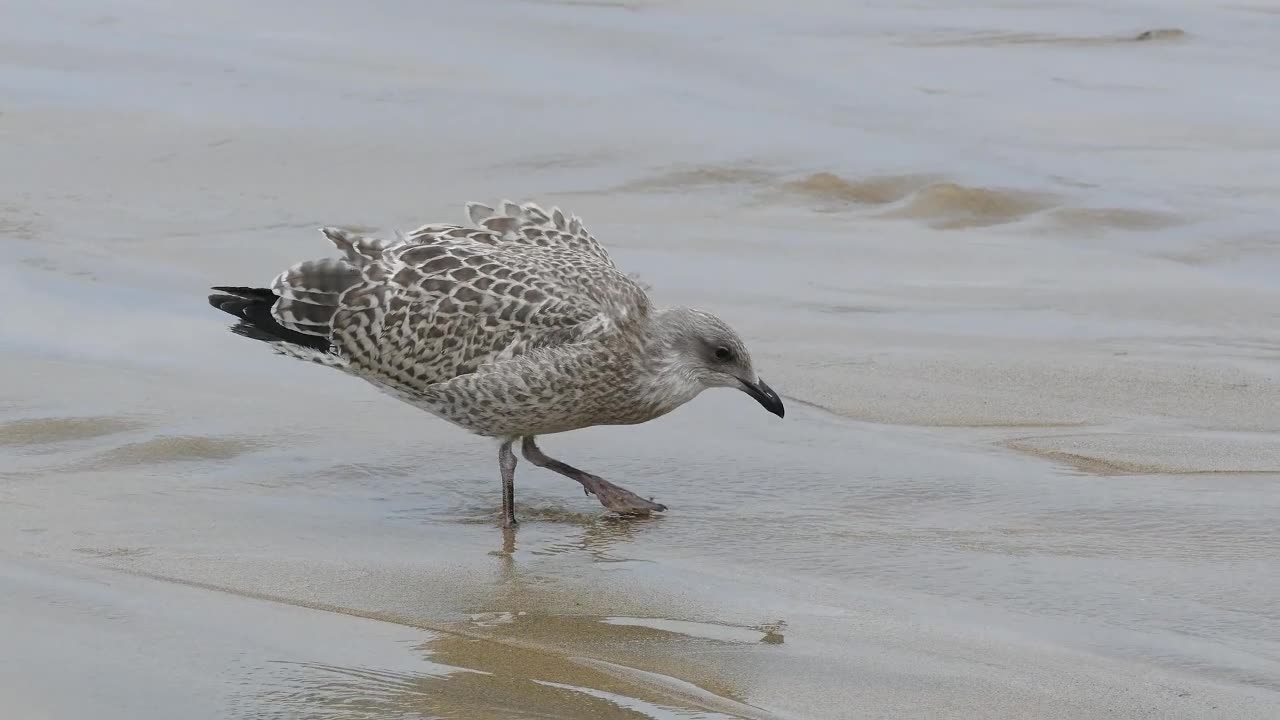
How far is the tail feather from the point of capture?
688 centimetres

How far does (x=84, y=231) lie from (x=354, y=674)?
18.3ft

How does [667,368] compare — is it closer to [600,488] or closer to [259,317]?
[600,488]

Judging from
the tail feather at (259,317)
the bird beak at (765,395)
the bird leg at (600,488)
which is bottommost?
the bird leg at (600,488)

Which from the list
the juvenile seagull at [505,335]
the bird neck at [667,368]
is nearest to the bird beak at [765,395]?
the juvenile seagull at [505,335]

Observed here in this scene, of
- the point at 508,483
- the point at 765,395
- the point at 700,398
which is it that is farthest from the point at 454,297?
the point at 700,398

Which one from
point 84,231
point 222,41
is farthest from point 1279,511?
point 222,41

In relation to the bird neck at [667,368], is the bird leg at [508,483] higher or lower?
lower

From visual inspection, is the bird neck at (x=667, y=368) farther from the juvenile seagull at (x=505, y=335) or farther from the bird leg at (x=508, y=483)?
the bird leg at (x=508, y=483)

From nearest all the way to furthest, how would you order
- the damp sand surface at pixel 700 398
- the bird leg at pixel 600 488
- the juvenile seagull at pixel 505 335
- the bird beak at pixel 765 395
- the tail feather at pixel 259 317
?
the damp sand surface at pixel 700 398 → the bird leg at pixel 600 488 → the juvenile seagull at pixel 505 335 → the bird beak at pixel 765 395 → the tail feather at pixel 259 317

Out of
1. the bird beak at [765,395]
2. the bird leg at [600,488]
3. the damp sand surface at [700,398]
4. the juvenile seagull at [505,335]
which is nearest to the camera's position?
the damp sand surface at [700,398]

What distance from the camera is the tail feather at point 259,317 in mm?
6875

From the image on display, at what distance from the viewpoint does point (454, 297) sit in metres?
6.57

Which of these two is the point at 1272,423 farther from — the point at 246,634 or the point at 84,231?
the point at 84,231

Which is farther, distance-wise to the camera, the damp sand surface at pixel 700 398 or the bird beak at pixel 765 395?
the bird beak at pixel 765 395
